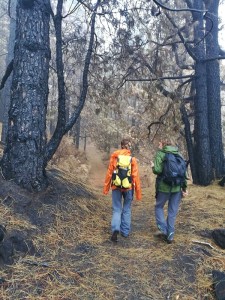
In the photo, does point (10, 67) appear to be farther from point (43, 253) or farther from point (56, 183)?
point (43, 253)

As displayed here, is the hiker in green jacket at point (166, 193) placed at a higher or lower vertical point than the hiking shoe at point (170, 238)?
higher

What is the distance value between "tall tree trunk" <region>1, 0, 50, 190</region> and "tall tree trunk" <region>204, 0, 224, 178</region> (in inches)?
266

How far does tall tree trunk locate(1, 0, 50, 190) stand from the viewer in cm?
603

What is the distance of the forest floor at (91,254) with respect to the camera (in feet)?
13.8

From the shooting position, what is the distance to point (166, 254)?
17.8 ft

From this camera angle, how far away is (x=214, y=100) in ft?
37.3

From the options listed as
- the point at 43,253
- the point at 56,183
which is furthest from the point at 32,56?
the point at 43,253

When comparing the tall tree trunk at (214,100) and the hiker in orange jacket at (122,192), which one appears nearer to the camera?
the hiker in orange jacket at (122,192)

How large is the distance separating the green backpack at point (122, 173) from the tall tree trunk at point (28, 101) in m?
1.40

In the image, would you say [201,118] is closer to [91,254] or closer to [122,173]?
[122,173]

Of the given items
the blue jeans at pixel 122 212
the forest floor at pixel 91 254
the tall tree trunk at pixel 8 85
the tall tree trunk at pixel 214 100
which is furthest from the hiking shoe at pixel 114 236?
the tall tree trunk at pixel 8 85

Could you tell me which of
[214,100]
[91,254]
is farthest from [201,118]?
[91,254]

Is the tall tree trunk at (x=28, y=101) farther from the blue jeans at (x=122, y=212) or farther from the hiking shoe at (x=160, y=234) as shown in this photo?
the hiking shoe at (x=160, y=234)

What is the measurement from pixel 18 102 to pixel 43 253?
2784 mm
